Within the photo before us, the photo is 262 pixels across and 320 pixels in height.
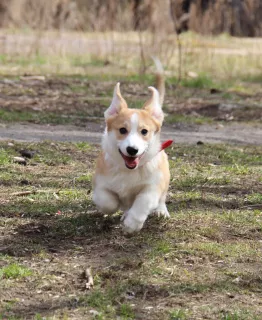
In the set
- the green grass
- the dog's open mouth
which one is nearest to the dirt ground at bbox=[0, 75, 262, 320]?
the green grass

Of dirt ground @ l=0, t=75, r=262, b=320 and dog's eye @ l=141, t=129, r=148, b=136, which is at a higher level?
dog's eye @ l=141, t=129, r=148, b=136

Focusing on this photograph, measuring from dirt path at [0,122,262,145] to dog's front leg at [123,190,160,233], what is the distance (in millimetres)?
3538

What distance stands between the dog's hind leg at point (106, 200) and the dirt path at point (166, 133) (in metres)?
3.37

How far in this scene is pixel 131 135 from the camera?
4992mm

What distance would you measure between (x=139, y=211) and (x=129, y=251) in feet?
0.83

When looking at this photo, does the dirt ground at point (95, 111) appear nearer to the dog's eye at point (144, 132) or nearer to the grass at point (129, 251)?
the grass at point (129, 251)

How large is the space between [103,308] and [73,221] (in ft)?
4.92

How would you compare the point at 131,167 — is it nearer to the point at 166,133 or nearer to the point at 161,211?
the point at 161,211

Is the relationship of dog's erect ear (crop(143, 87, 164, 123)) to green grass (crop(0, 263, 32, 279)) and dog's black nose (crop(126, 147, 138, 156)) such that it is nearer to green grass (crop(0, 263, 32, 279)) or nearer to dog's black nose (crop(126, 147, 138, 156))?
dog's black nose (crop(126, 147, 138, 156))

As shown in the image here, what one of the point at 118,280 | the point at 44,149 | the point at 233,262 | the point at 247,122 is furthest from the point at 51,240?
the point at 247,122

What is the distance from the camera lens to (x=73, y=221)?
561 cm

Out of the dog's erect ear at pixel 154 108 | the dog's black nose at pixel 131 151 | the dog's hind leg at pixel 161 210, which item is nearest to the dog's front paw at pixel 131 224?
the dog's black nose at pixel 131 151

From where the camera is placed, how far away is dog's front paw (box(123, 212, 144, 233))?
5133 millimetres

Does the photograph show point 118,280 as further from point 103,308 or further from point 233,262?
point 233,262
